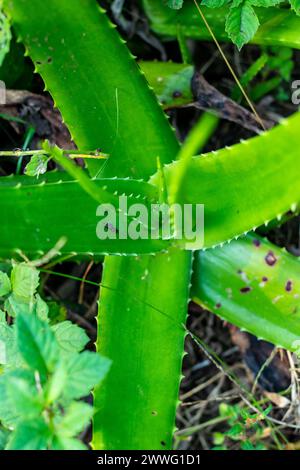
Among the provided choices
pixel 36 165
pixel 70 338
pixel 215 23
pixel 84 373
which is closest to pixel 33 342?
pixel 84 373

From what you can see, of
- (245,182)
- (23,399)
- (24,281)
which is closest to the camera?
(23,399)

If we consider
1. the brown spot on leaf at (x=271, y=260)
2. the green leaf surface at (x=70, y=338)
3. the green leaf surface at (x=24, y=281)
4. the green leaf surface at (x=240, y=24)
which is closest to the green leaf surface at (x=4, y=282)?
the green leaf surface at (x=24, y=281)

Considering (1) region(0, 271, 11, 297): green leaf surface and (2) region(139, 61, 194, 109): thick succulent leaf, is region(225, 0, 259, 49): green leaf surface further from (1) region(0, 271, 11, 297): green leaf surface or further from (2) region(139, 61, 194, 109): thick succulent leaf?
(1) region(0, 271, 11, 297): green leaf surface

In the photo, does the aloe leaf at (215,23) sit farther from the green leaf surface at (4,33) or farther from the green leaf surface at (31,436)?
the green leaf surface at (31,436)

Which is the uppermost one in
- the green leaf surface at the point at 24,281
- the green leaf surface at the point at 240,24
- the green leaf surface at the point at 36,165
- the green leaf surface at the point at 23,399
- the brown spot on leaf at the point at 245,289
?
the green leaf surface at the point at 240,24

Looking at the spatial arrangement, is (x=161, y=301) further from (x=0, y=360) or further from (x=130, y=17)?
(x=130, y=17)

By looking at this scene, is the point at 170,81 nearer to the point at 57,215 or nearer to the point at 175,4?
the point at 175,4
